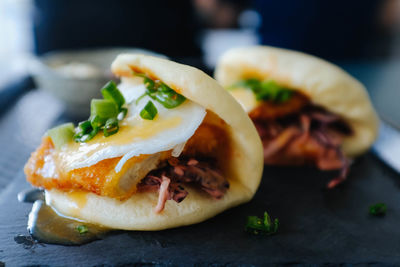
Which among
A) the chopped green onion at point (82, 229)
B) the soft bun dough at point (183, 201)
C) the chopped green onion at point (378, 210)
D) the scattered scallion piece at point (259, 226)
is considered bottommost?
the chopped green onion at point (378, 210)

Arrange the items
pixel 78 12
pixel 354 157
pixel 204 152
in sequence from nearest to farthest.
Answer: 1. pixel 204 152
2. pixel 354 157
3. pixel 78 12

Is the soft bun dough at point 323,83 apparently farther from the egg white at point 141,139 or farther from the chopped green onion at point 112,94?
the chopped green onion at point 112,94

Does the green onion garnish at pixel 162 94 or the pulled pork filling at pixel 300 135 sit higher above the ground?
the green onion garnish at pixel 162 94

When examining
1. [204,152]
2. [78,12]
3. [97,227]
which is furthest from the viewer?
[78,12]

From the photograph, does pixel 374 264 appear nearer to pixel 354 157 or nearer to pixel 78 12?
pixel 354 157

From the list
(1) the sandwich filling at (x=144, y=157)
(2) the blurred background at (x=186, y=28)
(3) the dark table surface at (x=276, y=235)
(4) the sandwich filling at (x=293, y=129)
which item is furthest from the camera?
(2) the blurred background at (x=186, y=28)

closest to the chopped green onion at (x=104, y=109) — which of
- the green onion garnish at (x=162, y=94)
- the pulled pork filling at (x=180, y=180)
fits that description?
the green onion garnish at (x=162, y=94)

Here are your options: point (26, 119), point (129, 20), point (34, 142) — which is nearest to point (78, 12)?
point (129, 20)

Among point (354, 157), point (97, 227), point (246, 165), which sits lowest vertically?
point (354, 157)

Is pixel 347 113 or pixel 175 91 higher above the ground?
pixel 175 91
